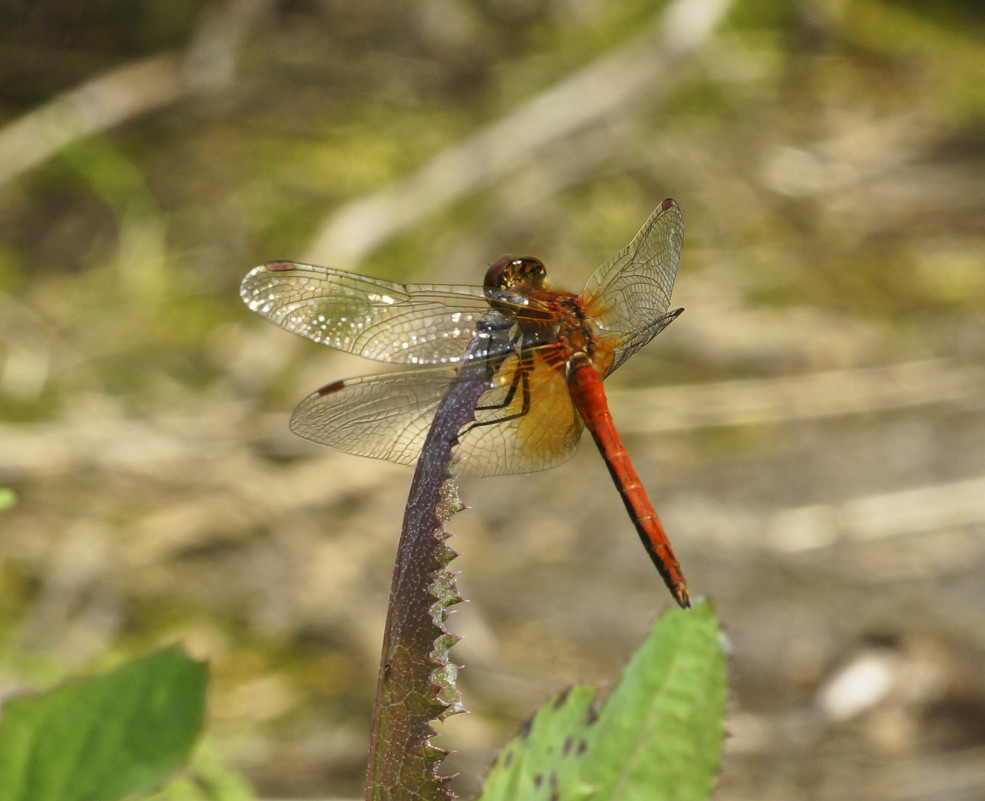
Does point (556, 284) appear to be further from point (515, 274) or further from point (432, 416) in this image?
point (432, 416)

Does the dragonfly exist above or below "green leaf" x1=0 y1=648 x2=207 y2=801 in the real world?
above

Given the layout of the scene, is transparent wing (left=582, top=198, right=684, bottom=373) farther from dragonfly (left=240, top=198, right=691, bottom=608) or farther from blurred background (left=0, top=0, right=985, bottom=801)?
blurred background (left=0, top=0, right=985, bottom=801)

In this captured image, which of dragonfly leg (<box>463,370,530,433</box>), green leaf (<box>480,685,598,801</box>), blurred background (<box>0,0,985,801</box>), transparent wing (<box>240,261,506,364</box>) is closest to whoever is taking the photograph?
green leaf (<box>480,685,598,801</box>)

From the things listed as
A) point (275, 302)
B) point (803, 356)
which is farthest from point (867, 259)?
point (275, 302)

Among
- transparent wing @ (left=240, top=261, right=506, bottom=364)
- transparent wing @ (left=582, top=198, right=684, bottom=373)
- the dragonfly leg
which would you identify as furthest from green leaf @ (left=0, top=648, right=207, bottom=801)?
transparent wing @ (left=582, top=198, right=684, bottom=373)

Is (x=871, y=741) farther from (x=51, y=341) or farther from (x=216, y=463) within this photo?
(x=51, y=341)

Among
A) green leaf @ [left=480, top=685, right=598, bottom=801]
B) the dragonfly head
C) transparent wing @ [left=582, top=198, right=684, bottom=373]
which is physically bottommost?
green leaf @ [left=480, top=685, right=598, bottom=801]
